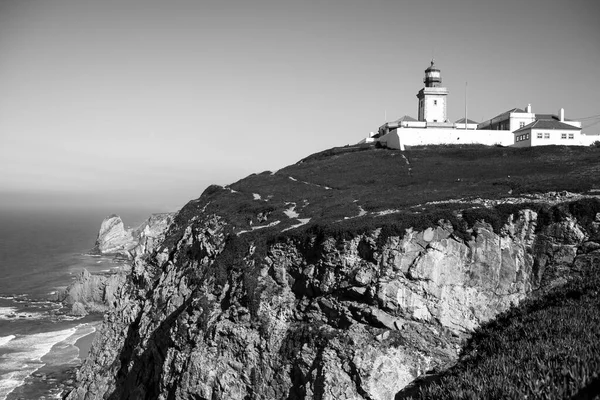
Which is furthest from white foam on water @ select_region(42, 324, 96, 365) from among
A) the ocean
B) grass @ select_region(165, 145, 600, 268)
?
grass @ select_region(165, 145, 600, 268)

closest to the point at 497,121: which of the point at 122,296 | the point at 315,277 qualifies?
the point at 315,277

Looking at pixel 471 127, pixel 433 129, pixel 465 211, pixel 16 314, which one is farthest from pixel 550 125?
pixel 16 314

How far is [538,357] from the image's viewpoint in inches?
576

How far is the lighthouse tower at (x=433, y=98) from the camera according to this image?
70812 millimetres

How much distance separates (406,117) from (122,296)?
1866 inches

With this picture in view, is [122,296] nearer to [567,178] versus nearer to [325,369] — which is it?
[325,369]

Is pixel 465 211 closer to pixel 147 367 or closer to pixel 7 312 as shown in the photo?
pixel 147 367

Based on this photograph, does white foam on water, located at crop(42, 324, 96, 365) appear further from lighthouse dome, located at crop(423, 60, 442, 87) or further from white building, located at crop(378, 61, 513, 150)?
lighthouse dome, located at crop(423, 60, 442, 87)

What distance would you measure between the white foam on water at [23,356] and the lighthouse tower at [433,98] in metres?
56.7

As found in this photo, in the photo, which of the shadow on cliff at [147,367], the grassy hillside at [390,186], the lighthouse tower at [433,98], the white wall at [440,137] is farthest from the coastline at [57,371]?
the lighthouse tower at [433,98]

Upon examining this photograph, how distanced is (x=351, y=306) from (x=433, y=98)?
52.1 m

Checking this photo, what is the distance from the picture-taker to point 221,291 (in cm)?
3159

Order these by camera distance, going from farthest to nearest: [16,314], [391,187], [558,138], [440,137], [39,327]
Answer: [16,314], [440,137], [39,327], [558,138], [391,187]

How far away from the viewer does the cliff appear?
2520 cm
